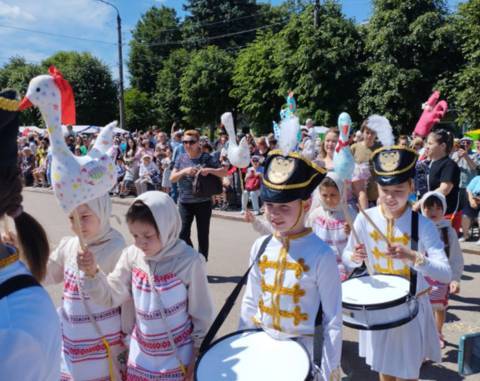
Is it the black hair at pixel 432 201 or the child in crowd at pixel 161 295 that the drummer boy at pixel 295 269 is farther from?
the black hair at pixel 432 201

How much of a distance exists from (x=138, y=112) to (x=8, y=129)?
43.4 metres

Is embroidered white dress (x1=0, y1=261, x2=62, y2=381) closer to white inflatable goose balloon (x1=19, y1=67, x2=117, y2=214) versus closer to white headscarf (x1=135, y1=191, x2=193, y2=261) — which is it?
white inflatable goose balloon (x1=19, y1=67, x2=117, y2=214)

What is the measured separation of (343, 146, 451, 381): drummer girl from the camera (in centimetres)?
293

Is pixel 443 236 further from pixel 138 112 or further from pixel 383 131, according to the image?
→ pixel 138 112

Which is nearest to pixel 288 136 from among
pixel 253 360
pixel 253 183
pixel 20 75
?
pixel 253 360

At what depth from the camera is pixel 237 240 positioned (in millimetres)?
9102

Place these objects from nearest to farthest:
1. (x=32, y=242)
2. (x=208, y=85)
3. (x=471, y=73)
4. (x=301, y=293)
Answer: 1. (x=32, y=242)
2. (x=301, y=293)
3. (x=471, y=73)
4. (x=208, y=85)

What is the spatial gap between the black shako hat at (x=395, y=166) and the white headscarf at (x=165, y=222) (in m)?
1.37

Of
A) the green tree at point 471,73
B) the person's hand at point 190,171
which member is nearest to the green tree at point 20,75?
the green tree at point 471,73

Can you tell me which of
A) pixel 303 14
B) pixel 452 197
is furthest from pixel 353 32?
pixel 452 197

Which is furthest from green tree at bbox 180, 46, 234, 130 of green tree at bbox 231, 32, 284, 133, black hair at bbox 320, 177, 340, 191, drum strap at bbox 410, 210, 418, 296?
drum strap at bbox 410, 210, 418, 296

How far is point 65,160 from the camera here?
6.81 ft

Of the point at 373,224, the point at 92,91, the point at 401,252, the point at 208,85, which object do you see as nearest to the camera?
the point at 401,252

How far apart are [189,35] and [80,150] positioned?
3480cm
